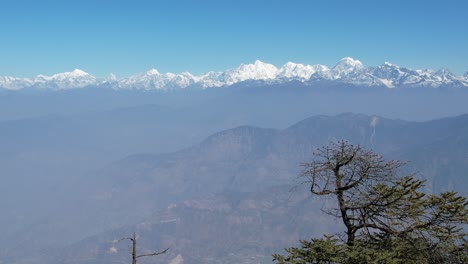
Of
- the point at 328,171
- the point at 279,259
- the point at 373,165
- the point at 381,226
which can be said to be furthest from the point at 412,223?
the point at 279,259

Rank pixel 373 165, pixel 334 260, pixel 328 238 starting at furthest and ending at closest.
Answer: pixel 373 165 → pixel 328 238 → pixel 334 260

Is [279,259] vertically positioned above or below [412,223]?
below

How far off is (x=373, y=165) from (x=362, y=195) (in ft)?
4.45

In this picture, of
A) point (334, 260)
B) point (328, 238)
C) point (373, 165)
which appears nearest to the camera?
point (334, 260)

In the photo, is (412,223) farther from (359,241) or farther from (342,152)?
(342,152)

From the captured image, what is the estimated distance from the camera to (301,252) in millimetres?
16609

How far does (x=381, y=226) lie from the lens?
58.5 ft

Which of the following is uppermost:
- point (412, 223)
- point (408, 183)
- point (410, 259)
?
point (408, 183)

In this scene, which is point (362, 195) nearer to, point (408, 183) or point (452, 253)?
point (408, 183)

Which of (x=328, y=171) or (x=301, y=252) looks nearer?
(x=301, y=252)

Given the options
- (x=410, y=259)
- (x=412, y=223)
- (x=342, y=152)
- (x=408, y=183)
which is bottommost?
(x=410, y=259)

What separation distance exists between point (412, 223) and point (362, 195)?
2078 mm

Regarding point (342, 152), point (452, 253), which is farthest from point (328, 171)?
point (452, 253)

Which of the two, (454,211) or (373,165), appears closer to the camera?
(454,211)
